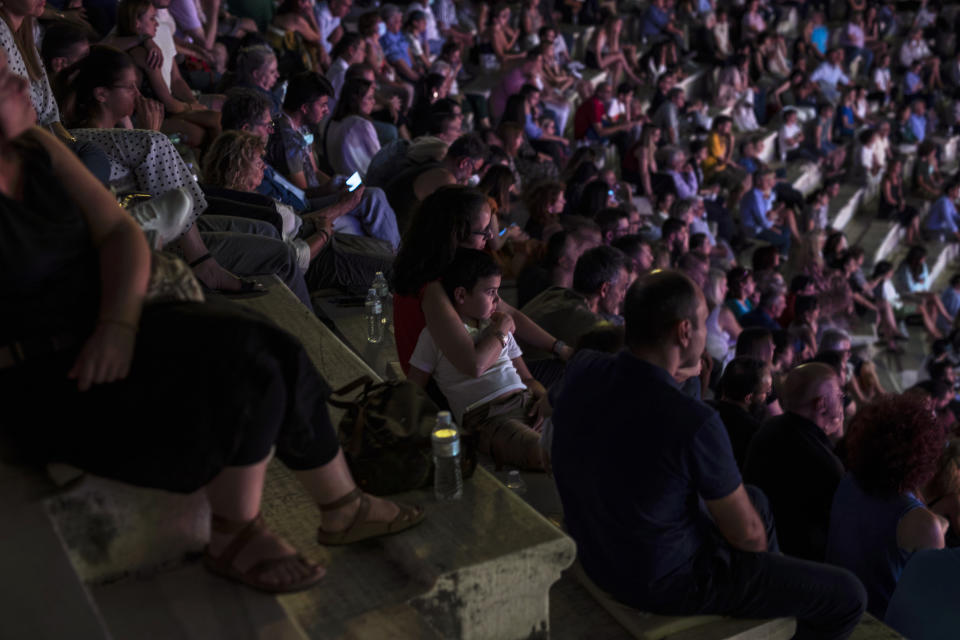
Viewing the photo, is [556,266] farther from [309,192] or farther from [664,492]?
[664,492]

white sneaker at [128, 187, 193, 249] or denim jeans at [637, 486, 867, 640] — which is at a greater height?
white sneaker at [128, 187, 193, 249]

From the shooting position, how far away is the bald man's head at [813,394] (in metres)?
3.03

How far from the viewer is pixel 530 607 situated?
6.39 feet

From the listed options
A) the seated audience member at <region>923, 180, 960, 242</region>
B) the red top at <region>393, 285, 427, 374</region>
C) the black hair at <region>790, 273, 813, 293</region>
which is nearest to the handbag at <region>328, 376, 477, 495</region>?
the red top at <region>393, 285, 427, 374</region>

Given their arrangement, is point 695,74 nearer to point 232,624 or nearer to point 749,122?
point 749,122

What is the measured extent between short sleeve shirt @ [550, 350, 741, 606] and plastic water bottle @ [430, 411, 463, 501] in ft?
Result: 0.78

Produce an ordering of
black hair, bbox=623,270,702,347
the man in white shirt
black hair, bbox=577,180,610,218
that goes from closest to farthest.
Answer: black hair, bbox=623,270,702,347 → black hair, bbox=577,180,610,218 → the man in white shirt

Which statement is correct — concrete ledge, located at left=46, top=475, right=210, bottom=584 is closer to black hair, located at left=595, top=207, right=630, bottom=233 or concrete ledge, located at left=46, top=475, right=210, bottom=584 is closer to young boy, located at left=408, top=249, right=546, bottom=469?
young boy, located at left=408, top=249, right=546, bottom=469

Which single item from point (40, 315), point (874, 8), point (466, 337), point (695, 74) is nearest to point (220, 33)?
point (466, 337)

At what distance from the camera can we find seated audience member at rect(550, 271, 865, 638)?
192 centimetres

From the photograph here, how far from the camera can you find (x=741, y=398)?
3488mm

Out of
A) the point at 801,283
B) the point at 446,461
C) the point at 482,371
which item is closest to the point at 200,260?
the point at 482,371

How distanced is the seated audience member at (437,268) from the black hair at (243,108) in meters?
1.46

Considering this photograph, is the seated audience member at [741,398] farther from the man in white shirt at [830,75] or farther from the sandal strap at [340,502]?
the man in white shirt at [830,75]
